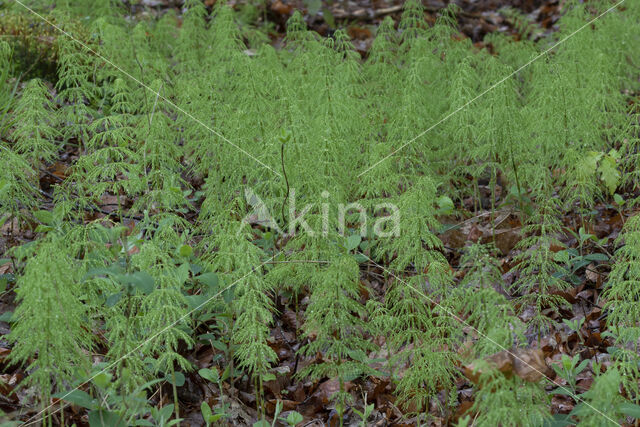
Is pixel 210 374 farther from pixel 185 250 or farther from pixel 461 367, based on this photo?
pixel 461 367

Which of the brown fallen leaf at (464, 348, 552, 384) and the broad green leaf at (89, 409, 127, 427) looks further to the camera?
the broad green leaf at (89, 409, 127, 427)

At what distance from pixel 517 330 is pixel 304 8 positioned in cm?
571

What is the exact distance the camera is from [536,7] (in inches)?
301

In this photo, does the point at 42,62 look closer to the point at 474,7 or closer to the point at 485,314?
the point at 485,314

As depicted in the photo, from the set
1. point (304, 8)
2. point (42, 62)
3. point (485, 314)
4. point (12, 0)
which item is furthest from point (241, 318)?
point (304, 8)

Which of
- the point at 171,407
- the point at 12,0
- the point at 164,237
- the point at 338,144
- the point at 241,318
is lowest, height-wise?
the point at 171,407

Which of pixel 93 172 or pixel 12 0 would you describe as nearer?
pixel 93 172

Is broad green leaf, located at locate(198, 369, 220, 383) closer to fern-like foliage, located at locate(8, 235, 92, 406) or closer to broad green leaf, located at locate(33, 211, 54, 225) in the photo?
fern-like foliage, located at locate(8, 235, 92, 406)

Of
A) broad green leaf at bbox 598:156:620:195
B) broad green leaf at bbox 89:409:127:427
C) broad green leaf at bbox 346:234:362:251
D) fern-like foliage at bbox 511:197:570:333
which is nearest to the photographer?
broad green leaf at bbox 89:409:127:427

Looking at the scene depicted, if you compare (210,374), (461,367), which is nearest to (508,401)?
(461,367)

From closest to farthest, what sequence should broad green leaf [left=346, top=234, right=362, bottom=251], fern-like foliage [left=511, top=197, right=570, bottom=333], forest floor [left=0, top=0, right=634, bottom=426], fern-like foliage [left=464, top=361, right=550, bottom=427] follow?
fern-like foliage [left=464, top=361, right=550, bottom=427] → forest floor [left=0, top=0, right=634, bottom=426] → fern-like foliage [left=511, top=197, right=570, bottom=333] → broad green leaf [left=346, top=234, right=362, bottom=251]

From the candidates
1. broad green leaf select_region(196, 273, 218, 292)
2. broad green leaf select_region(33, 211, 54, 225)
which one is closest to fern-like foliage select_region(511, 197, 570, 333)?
broad green leaf select_region(196, 273, 218, 292)

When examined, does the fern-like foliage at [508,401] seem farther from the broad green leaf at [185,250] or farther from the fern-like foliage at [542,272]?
the broad green leaf at [185,250]

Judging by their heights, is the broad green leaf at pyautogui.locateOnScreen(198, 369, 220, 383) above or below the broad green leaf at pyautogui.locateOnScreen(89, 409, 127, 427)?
below
